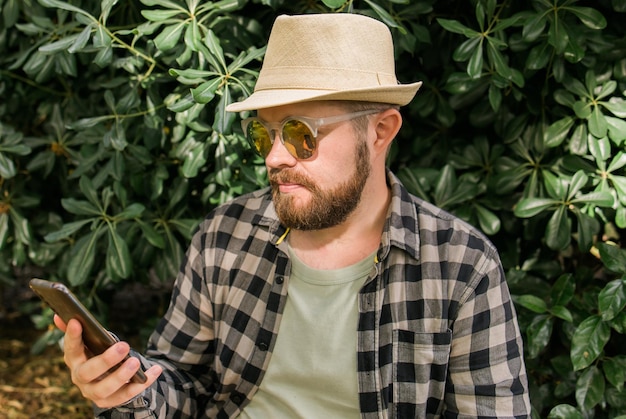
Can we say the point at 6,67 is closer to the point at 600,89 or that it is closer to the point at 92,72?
the point at 92,72

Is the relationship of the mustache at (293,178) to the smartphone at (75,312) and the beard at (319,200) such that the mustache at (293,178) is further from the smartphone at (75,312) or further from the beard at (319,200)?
the smartphone at (75,312)

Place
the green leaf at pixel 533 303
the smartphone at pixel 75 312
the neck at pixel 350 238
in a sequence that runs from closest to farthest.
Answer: the smartphone at pixel 75 312 < the neck at pixel 350 238 < the green leaf at pixel 533 303

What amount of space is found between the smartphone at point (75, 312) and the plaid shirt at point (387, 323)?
0.70ft

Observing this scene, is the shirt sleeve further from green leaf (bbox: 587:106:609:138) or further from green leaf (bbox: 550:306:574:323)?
green leaf (bbox: 587:106:609:138)

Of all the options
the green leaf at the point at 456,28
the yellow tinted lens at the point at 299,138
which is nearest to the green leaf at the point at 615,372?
the green leaf at the point at 456,28

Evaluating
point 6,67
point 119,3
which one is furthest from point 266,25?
point 6,67

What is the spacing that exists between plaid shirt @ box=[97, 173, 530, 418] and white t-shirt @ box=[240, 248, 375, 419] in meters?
0.03

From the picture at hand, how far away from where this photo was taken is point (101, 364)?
1448mm

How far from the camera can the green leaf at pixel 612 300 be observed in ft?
6.59

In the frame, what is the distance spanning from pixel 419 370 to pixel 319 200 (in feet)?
1.62

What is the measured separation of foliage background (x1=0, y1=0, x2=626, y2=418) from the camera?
2102 millimetres

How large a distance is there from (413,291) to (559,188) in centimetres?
76

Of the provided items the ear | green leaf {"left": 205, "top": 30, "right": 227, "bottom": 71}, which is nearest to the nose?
the ear

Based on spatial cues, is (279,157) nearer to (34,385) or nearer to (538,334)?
(538,334)
